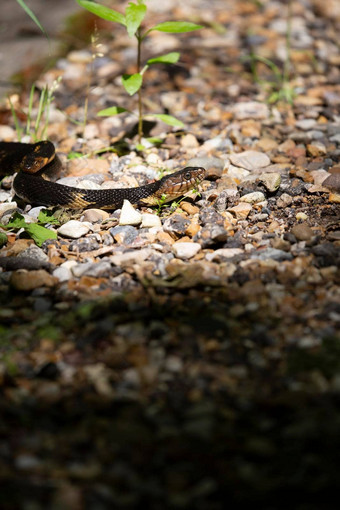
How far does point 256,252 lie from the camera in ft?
12.6

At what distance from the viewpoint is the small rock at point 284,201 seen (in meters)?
4.42

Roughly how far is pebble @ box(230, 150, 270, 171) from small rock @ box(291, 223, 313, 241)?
1307 millimetres

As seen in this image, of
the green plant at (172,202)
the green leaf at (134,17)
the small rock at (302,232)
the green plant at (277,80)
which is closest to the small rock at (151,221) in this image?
the green plant at (172,202)

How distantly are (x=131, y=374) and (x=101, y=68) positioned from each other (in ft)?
18.6

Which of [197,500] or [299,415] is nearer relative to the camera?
[197,500]

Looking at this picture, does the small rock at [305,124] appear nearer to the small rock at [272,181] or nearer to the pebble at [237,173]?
the pebble at [237,173]

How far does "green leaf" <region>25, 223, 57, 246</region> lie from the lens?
4.17 meters

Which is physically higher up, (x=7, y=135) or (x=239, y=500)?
(x=239, y=500)

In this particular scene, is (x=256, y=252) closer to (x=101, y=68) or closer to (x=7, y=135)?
(x=7, y=135)

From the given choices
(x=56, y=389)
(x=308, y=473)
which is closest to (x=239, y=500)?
(x=308, y=473)

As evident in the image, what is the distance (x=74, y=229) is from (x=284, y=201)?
1806 mm

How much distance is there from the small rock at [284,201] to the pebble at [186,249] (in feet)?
3.09

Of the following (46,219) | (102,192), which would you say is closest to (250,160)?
(102,192)

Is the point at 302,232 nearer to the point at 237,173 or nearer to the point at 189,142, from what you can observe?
the point at 237,173
